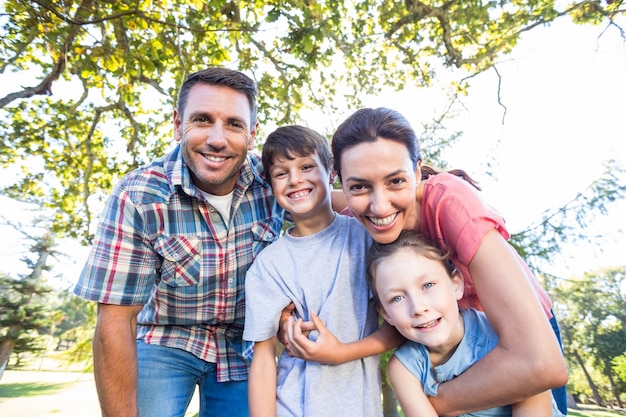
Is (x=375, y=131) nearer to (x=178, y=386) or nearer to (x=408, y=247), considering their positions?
(x=408, y=247)

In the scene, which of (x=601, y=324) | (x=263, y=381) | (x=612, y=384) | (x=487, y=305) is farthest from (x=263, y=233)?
(x=612, y=384)

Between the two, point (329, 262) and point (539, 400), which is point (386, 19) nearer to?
point (329, 262)

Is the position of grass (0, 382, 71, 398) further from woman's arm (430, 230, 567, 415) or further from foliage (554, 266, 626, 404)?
foliage (554, 266, 626, 404)

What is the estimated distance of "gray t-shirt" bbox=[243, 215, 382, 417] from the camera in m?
1.60

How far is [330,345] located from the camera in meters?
1.55

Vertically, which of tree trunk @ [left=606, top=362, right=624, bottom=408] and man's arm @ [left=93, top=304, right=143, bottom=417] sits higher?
man's arm @ [left=93, top=304, right=143, bottom=417]

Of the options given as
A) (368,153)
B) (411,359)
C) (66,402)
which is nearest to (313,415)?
(411,359)

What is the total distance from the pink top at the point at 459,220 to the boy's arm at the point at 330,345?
16.3 inches

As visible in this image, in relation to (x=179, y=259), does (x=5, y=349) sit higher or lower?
lower

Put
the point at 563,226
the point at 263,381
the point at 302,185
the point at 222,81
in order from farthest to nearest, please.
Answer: the point at 563,226 → the point at 222,81 → the point at 302,185 → the point at 263,381

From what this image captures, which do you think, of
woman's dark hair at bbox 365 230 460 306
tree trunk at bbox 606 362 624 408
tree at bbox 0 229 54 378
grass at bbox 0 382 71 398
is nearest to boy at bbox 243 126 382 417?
woman's dark hair at bbox 365 230 460 306

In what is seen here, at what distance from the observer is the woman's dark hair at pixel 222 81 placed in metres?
2.24

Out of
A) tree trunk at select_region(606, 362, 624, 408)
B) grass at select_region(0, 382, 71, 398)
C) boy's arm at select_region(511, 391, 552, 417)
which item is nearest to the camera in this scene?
boy's arm at select_region(511, 391, 552, 417)

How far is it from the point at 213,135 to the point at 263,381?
133 cm
